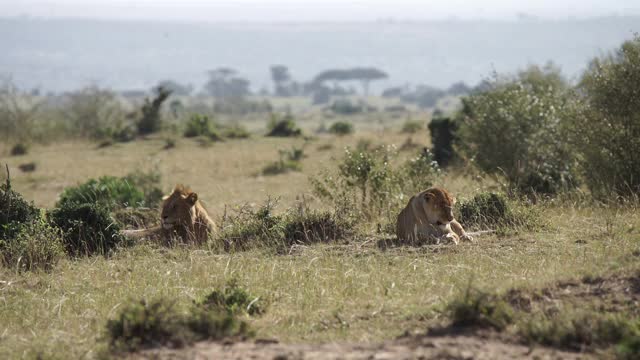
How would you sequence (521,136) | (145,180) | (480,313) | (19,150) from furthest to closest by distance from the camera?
(19,150)
(145,180)
(521,136)
(480,313)

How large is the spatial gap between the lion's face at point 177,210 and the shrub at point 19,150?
79.0 ft

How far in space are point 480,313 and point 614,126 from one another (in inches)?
329

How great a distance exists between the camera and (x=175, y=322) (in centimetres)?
703

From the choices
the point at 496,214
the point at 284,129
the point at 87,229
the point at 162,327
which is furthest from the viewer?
the point at 284,129

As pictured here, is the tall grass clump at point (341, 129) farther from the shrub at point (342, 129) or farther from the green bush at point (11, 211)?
the green bush at point (11, 211)

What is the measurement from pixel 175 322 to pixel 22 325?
217cm

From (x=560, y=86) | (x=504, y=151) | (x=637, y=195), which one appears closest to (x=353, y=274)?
(x=637, y=195)

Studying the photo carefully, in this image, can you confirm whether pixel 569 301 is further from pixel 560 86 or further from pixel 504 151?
pixel 560 86

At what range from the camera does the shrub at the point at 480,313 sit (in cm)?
711

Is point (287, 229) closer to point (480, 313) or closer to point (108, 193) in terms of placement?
point (480, 313)

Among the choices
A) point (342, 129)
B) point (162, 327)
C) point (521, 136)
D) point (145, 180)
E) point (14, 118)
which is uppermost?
point (162, 327)

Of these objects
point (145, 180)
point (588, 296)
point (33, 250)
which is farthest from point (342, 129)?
point (588, 296)

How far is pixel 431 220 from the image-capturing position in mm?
11102

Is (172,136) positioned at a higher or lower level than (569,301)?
A: lower
